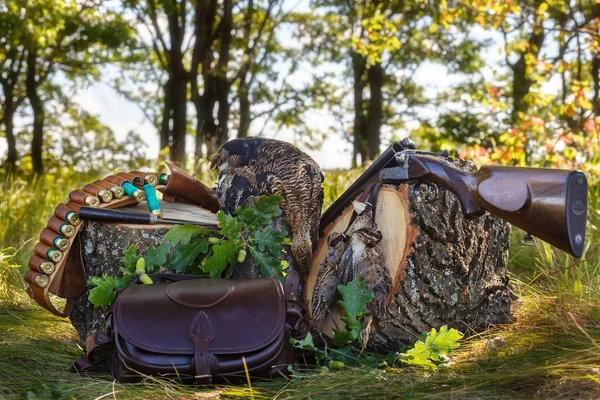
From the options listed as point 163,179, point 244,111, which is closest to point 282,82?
point 244,111

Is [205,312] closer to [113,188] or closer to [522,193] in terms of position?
[113,188]

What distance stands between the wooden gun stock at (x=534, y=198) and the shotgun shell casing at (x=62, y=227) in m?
2.11

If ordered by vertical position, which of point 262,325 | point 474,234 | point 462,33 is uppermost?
point 462,33

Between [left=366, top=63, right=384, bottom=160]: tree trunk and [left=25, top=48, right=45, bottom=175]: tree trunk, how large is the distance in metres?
10.4

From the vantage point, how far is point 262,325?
3197mm

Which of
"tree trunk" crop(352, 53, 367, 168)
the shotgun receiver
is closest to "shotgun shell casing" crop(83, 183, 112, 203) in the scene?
the shotgun receiver

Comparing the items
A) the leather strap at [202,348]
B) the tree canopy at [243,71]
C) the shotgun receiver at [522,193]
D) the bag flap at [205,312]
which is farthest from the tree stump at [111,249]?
the tree canopy at [243,71]

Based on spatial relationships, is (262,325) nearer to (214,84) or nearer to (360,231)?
(360,231)

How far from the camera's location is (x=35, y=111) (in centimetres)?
2203

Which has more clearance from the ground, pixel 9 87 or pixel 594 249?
pixel 9 87

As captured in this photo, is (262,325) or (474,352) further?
(474,352)

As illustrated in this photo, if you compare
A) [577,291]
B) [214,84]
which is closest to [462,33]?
[214,84]

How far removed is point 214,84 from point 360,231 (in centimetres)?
1437

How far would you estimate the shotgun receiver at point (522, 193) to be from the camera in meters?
3.03
